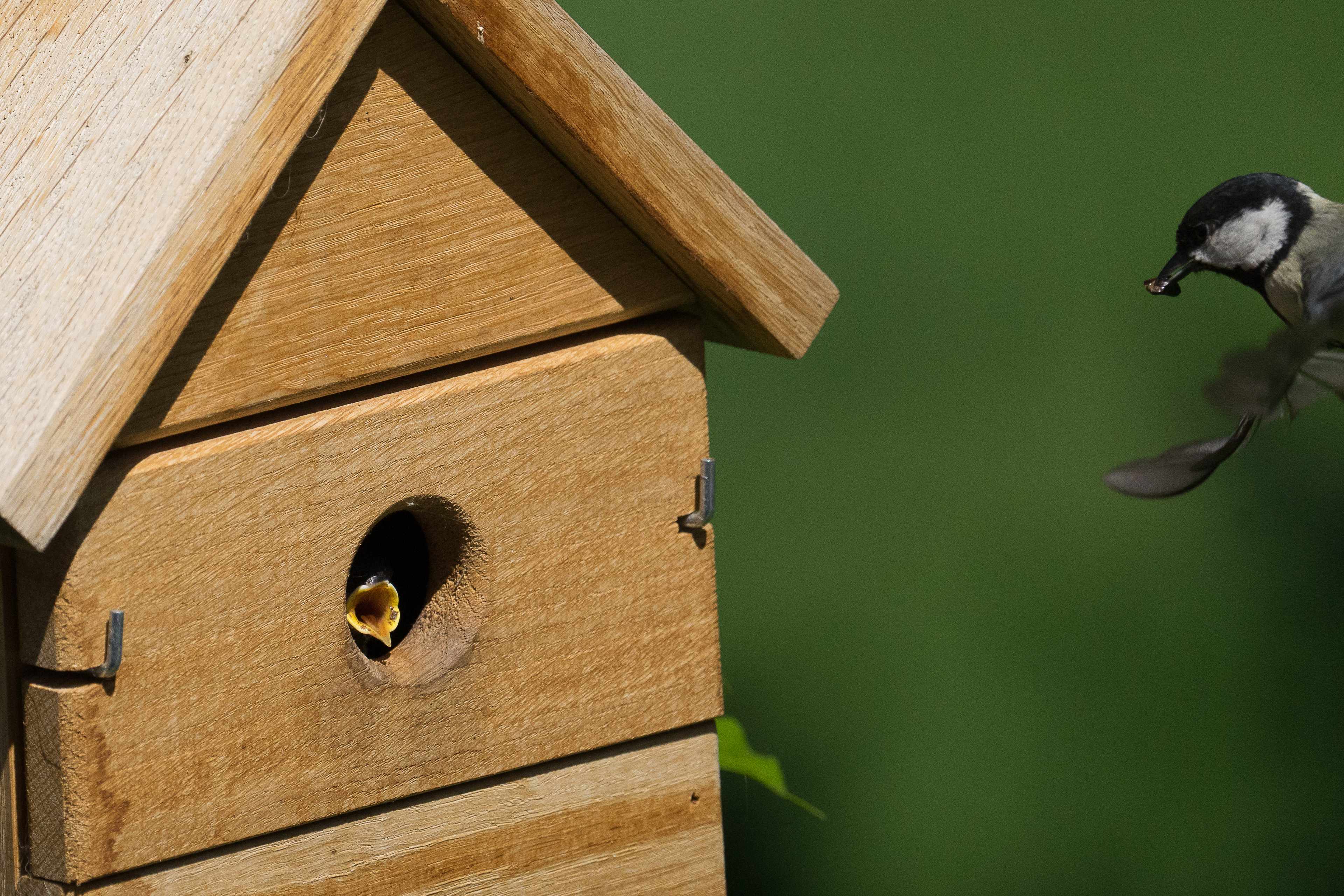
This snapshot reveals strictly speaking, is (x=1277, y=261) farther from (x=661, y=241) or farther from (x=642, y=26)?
(x=642, y=26)

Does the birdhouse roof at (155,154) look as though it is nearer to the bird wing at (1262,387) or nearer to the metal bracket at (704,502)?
the metal bracket at (704,502)

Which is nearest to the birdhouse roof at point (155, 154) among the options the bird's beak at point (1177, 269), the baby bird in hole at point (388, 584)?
the baby bird in hole at point (388, 584)

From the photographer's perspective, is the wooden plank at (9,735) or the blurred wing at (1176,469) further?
the blurred wing at (1176,469)

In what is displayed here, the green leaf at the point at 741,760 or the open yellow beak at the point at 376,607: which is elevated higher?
the open yellow beak at the point at 376,607

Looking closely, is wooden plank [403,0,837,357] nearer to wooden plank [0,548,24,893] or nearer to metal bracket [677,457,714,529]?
metal bracket [677,457,714,529]

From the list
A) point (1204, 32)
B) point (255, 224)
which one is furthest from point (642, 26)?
point (255, 224)

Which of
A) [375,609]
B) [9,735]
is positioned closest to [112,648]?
[9,735]

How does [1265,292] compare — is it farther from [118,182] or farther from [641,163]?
[118,182]
